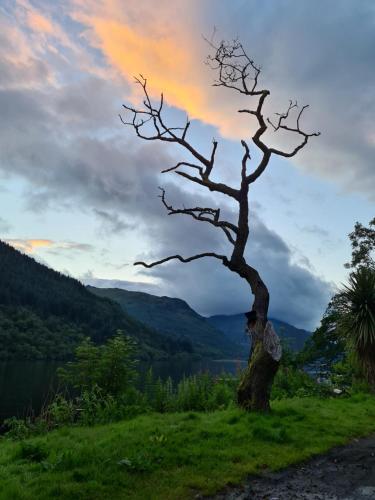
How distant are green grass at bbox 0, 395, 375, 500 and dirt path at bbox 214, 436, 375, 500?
1.03ft

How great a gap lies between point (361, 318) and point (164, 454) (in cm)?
1496

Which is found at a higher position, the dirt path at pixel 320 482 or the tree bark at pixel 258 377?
the tree bark at pixel 258 377

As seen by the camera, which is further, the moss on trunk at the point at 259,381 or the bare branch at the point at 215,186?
the bare branch at the point at 215,186

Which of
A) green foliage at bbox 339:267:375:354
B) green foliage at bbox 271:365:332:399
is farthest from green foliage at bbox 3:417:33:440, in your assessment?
green foliage at bbox 339:267:375:354

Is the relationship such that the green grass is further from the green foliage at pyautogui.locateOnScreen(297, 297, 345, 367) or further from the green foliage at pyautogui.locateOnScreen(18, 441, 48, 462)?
the green foliage at pyautogui.locateOnScreen(297, 297, 345, 367)

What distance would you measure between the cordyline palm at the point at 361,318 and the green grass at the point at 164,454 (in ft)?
23.8

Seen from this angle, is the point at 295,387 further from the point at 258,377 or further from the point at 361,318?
the point at 258,377

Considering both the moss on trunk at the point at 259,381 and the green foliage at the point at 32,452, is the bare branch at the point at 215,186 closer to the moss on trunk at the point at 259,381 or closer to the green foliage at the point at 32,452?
the moss on trunk at the point at 259,381

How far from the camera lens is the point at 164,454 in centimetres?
891

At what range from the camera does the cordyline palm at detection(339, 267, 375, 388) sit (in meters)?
20.5

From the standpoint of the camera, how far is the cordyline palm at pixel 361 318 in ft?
67.3

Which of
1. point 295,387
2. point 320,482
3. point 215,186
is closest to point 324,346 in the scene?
point 295,387

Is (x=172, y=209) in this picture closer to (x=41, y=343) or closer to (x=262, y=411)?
(x=262, y=411)

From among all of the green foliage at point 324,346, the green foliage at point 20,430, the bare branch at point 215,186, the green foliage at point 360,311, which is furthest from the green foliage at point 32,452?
the green foliage at point 324,346
